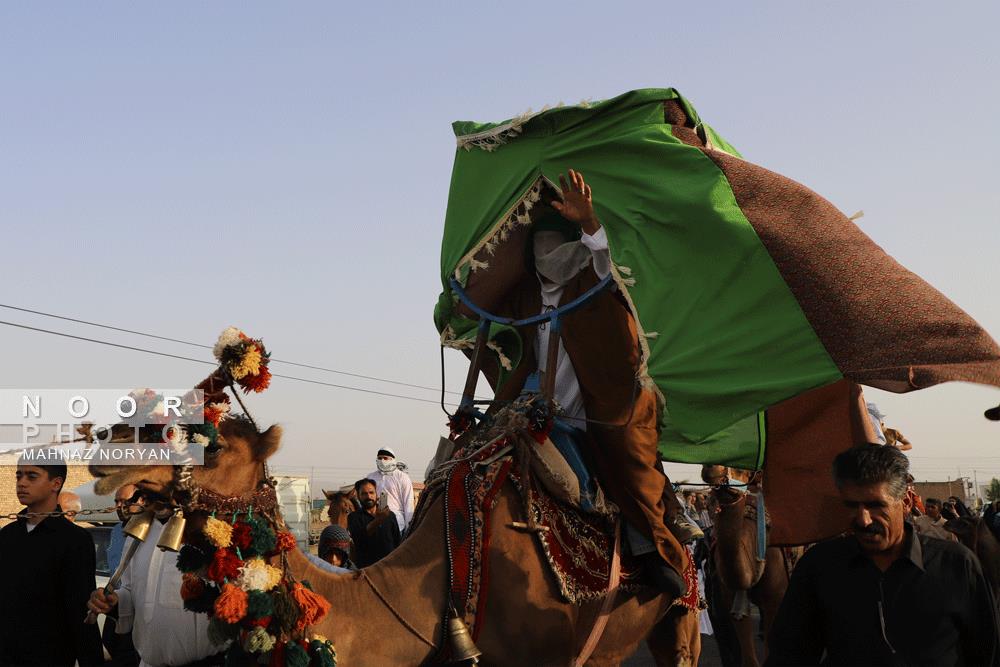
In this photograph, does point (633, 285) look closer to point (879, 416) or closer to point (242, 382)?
A: point (242, 382)

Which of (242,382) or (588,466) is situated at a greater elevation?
(242,382)

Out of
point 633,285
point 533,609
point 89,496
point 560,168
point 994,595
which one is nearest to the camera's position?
point 994,595

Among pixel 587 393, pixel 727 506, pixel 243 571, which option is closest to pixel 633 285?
pixel 587 393

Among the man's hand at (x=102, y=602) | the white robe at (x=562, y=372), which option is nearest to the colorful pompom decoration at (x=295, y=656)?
the man's hand at (x=102, y=602)

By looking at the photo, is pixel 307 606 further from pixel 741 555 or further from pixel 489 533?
pixel 741 555

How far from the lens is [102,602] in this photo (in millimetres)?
5129

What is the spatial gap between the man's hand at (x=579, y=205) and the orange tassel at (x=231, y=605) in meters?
2.84

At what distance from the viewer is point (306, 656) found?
4504 mm

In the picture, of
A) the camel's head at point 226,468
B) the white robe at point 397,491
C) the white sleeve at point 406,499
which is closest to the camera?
the camel's head at point 226,468

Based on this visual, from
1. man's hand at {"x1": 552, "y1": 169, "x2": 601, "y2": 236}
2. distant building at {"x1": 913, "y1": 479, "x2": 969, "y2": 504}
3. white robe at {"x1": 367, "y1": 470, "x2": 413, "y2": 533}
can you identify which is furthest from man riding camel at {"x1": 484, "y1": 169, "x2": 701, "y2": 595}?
distant building at {"x1": 913, "y1": 479, "x2": 969, "y2": 504}

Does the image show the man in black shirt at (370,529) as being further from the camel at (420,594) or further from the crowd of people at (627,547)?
the camel at (420,594)

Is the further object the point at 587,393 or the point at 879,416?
the point at 879,416

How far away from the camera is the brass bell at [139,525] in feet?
15.1

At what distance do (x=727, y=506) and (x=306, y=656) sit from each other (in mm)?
6121
